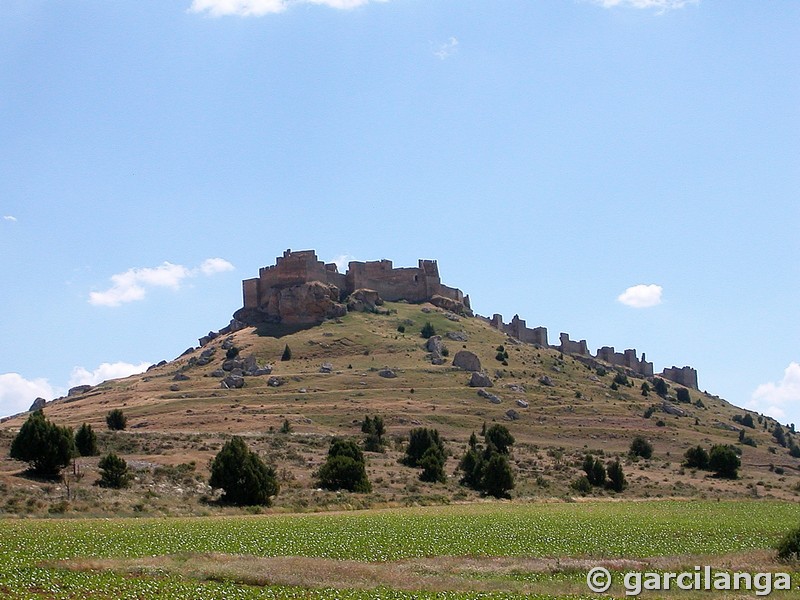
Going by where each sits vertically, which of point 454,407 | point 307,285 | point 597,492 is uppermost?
point 307,285

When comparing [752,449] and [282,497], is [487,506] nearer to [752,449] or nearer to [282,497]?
[282,497]

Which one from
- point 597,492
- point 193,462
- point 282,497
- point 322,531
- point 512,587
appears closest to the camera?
point 512,587

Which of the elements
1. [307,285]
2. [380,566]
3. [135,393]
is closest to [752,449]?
[307,285]

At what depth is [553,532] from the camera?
29.0 metres

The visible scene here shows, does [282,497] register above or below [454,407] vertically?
below

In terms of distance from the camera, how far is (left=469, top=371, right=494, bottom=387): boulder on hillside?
282 feet

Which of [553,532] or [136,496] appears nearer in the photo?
[553,532]

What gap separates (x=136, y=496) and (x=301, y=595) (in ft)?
71.2

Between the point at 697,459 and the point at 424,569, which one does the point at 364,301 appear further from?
the point at 424,569

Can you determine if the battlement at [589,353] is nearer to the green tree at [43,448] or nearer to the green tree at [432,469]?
the green tree at [432,469]

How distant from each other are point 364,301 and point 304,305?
10.0 meters

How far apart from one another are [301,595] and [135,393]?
7277 centimetres

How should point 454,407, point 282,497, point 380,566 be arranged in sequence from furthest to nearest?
point 454,407 < point 282,497 < point 380,566

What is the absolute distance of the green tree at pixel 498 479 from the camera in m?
49.0
